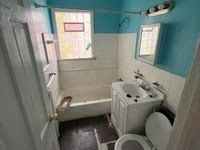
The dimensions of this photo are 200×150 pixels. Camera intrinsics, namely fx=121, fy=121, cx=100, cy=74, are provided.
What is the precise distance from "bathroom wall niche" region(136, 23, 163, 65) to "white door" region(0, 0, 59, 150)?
1484 mm

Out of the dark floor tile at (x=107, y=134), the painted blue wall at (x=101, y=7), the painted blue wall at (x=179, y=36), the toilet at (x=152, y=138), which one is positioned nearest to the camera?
the painted blue wall at (x=179, y=36)

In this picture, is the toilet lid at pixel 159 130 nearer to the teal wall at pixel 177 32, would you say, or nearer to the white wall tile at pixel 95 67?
the teal wall at pixel 177 32

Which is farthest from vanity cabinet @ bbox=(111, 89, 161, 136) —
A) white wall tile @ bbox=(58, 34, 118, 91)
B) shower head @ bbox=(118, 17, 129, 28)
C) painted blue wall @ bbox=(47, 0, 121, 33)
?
painted blue wall @ bbox=(47, 0, 121, 33)

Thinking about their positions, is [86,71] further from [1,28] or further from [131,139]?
[1,28]

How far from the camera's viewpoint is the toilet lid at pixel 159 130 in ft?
4.21

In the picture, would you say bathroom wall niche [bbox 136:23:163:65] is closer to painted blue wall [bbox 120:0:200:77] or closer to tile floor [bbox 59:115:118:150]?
painted blue wall [bbox 120:0:200:77]

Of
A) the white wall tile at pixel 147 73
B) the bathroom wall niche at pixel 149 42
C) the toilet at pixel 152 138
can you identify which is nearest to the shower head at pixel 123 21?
the white wall tile at pixel 147 73

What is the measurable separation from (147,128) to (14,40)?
166 centimetres

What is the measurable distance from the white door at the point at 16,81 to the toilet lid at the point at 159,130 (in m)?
1.21

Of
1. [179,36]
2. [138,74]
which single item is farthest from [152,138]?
[179,36]

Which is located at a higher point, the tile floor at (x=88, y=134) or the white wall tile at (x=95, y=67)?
the white wall tile at (x=95, y=67)

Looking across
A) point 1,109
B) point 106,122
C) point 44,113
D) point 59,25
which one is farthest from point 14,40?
point 59,25

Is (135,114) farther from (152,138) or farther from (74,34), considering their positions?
(74,34)

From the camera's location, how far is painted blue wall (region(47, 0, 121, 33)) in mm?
2486
